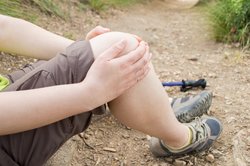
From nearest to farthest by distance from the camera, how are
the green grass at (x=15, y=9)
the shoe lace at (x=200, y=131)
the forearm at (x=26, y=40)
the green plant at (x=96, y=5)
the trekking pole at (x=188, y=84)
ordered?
1. the forearm at (x=26, y=40)
2. the shoe lace at (x=200, y=131)
3. the trekking pole at (x=188, y=84)
4. the green grass at (x=15, y=9)
5. the green plant at (x=96, y=5)

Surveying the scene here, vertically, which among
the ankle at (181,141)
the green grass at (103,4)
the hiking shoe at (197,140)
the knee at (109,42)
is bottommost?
Result: the green grass at (103,4)

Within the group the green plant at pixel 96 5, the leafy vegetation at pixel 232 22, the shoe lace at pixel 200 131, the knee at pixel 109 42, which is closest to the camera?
the knee at pixel 109 42

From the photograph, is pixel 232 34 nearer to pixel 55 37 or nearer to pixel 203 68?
pixel 203 68

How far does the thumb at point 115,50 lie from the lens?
3.66ft

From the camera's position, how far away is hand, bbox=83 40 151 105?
42.7 inches

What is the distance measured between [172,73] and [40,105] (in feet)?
4.55

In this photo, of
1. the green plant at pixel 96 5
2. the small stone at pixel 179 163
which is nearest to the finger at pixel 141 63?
the small stone at pixel 179 163

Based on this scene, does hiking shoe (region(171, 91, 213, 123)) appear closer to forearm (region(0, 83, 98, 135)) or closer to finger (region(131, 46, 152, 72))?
finger (region(131, 46, 152, 72))

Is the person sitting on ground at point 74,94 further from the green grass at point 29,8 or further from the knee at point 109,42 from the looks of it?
the green grass at point 29,8

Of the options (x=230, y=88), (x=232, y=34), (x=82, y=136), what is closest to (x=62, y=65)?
(x=82, y=136)

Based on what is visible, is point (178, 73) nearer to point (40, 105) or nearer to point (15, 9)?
point (15, 9)

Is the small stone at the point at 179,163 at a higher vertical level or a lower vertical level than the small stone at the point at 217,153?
higher

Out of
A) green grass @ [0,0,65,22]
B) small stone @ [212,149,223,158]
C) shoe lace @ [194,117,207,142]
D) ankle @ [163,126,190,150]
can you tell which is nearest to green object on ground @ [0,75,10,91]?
ankle @ [163,126,190,150]

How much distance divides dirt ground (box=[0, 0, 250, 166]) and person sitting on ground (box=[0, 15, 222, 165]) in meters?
0.26
